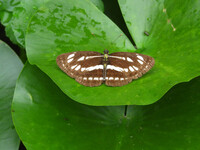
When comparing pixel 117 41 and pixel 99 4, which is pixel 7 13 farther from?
pixel 117 41

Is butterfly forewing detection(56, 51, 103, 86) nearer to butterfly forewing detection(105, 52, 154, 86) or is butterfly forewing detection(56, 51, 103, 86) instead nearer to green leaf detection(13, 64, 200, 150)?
butterfly forewing detection(105, 52, 154, 86)

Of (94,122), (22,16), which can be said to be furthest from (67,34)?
(94,122)

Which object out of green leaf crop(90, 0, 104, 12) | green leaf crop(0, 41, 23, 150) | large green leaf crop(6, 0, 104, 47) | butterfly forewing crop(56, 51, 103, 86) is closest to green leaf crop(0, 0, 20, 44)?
large green leaf crop(6, 0, 104, 47)

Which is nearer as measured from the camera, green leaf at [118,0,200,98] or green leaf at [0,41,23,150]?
green leaf at [118,0,200,98]

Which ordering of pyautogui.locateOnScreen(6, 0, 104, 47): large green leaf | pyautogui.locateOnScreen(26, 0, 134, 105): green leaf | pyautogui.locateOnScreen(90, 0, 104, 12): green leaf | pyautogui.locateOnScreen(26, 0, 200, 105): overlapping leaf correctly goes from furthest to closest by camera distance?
pyautogui.locateOnScreen(90, 0, 104, 12): green leaf < pyautogui.locateOnScreen(6, 0, 104, 47): large green leaf < pyautogui.locateOnScreen(26, 0, 134, 105): green leaf < pyautogui.locateOnScreen(26, 0, 200, 105): overlapping leaf

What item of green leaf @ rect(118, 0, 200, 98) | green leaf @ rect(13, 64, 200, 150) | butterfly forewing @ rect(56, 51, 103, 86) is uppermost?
green leaf @ rect(118, 0, 200, 98)

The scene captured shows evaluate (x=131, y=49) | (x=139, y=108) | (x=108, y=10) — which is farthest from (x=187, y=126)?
(x=108, y=10)

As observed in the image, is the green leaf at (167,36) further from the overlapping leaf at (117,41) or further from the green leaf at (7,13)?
the green leaf at (7,13)
